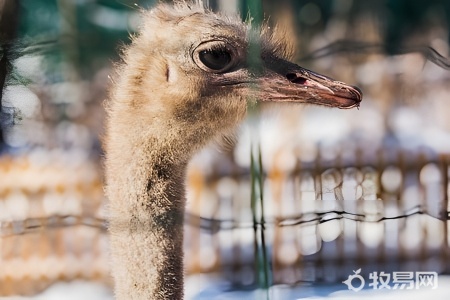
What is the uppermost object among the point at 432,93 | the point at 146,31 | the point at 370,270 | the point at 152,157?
the point at 146,31

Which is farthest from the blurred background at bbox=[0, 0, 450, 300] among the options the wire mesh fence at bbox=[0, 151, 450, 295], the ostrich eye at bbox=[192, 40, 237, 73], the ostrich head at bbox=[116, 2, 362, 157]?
the ostrich eye at bbox=[192, 40, 237, 73]

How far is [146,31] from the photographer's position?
2.83 meters

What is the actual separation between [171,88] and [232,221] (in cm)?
66

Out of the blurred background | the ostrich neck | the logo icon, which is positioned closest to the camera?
the ostrich neck

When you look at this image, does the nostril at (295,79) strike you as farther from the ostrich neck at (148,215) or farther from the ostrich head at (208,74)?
the ostrich neck at (148,215)

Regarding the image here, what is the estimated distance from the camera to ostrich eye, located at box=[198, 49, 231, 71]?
272cm

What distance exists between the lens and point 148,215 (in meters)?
2.70

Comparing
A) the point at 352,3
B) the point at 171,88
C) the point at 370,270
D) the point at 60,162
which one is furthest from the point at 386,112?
the point at 60,162

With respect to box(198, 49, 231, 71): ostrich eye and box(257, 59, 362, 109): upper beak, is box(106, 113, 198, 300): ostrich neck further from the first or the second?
box(257, 59, 362, 109): upper beak

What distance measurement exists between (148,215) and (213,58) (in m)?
0.68

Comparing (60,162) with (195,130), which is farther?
(60,162)

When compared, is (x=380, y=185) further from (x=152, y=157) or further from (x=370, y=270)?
(x=152, y=157)

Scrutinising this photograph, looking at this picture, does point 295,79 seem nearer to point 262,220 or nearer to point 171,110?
point 171,110

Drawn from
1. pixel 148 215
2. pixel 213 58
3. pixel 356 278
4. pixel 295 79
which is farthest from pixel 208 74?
pixel 356 278
